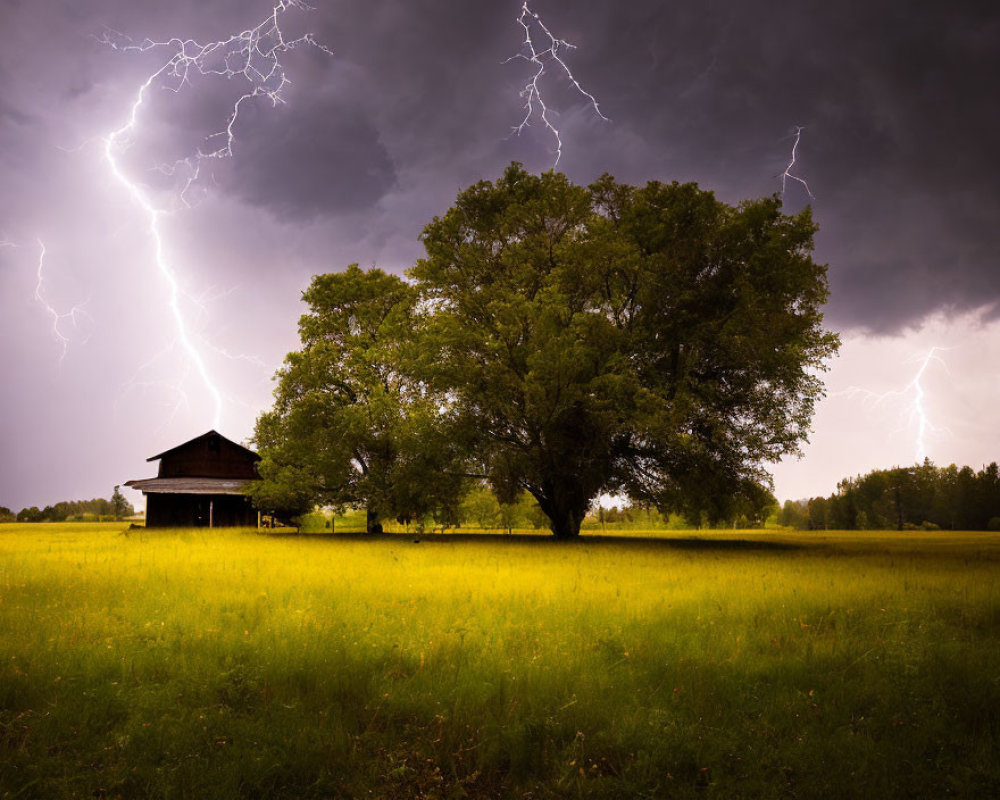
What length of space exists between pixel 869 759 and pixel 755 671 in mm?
1441

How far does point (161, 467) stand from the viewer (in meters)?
43.0

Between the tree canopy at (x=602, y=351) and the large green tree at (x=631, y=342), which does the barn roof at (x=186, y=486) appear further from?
the large green tree at (x=631, y=342)

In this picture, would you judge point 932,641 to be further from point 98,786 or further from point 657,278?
point 657,278

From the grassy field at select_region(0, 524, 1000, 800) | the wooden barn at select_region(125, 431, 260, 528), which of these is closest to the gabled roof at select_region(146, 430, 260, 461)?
the wooden barn at select_region(125, 431, 260, 528)

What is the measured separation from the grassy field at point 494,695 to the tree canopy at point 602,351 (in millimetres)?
12212

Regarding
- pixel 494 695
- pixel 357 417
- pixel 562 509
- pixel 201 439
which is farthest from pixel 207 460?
pixel 494 695

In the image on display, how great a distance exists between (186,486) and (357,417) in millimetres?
20494

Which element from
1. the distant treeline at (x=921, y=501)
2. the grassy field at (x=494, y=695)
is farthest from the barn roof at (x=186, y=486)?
the distant treeline at (x=921, y=501)

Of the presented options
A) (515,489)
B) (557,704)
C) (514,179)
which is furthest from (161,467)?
(557,704)

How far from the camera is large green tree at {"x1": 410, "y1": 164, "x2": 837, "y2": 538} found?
20984 millimetres

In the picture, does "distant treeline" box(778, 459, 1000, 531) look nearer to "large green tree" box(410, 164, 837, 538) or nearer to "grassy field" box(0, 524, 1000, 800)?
"large green tree" box(410, 164, 837, 538)

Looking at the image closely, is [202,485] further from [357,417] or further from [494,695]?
[494,695]

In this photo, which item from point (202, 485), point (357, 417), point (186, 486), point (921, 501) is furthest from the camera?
point (921, 501)

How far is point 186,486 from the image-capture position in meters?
37.6
